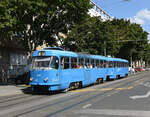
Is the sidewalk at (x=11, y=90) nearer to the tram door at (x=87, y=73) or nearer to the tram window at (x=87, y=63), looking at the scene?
the tram door at (x=87, y=73)

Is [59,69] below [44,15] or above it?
below

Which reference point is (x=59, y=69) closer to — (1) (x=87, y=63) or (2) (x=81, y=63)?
(2) (x=81, y=63)

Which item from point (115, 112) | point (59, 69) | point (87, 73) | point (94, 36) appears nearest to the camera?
point (115, 112)

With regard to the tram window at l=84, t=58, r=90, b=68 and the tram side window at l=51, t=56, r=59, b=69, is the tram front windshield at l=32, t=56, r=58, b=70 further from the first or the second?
→ the tram window at l=84, t=58, r=90, b=68

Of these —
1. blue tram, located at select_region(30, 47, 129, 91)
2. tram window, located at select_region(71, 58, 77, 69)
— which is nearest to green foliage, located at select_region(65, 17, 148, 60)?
blue tram, located at select_region(30, 47, 129, 91)

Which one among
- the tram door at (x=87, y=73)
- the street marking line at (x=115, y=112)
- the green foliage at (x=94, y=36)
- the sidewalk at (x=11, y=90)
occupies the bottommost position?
the sidewalk at (x=11, y=90)

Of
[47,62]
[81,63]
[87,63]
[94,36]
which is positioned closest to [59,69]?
[47,62]

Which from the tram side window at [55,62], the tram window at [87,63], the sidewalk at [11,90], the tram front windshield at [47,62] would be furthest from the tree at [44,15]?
the tram side window at [55,62]

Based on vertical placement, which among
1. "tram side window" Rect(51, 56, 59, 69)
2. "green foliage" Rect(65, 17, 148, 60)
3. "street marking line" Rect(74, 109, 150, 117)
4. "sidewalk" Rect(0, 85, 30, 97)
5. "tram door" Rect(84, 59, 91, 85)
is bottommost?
"sidewalk" Rect(0, 85, 30, 97)

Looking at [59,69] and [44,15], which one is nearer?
[59,69]

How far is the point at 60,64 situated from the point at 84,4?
338 inches

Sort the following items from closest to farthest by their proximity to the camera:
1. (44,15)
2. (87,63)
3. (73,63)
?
(73,63) → (87,63) → (44,15)

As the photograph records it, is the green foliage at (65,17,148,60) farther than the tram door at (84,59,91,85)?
Yes

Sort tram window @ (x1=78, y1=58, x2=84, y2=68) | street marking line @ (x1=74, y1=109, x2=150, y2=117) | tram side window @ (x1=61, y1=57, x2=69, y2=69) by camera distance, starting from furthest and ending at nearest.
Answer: tram window @ (x1=78, y1=58, x2=84, y2=68), tram side window @ (x1=61, y1=57, x2=69, y2=69), street marking line @ (x1=74, y1=109, x2=150, y2=117)
